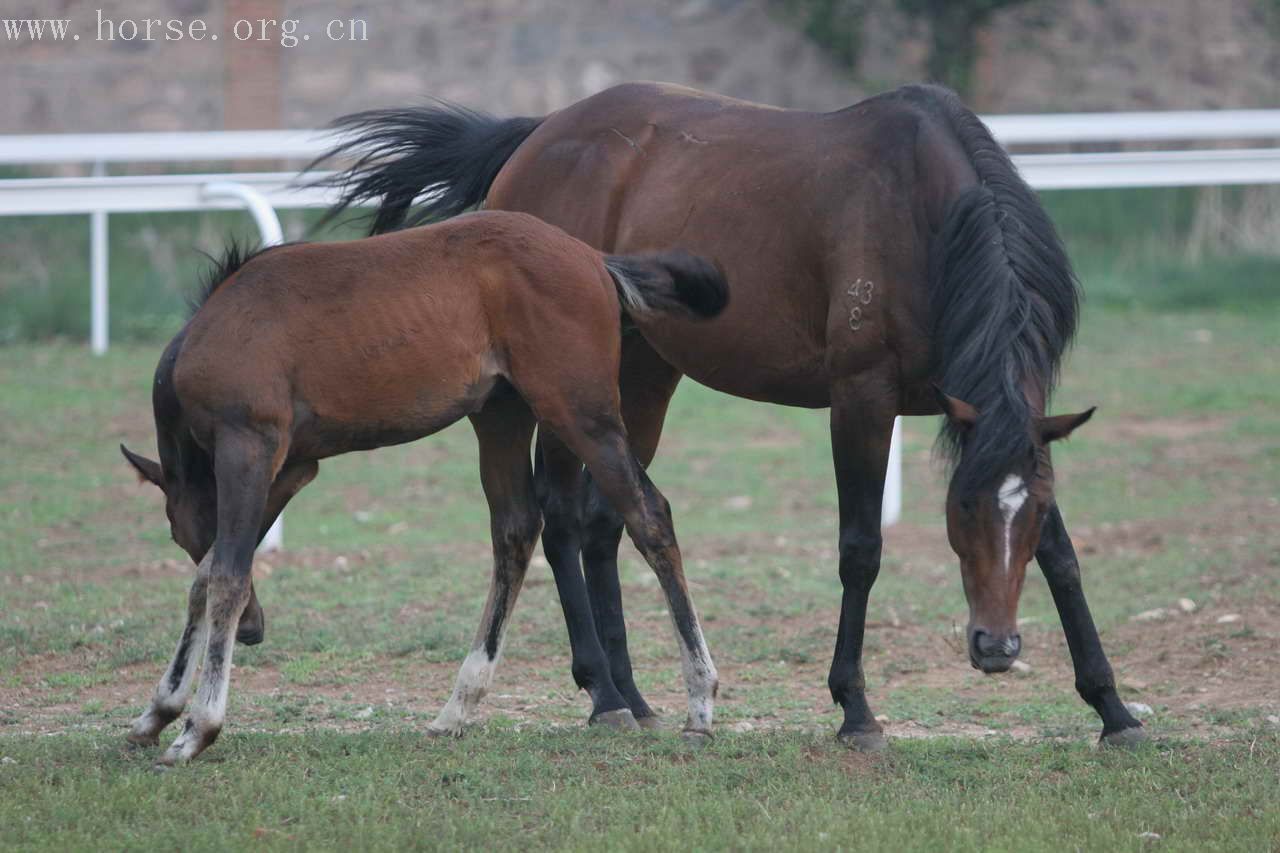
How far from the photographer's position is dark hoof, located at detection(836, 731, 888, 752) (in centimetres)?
487

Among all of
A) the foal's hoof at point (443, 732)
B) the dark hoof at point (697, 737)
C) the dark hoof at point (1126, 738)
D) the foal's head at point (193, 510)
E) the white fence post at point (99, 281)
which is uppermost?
the foal's head at point (193, 510)

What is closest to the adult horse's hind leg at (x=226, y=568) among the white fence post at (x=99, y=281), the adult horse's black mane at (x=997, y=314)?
the adult horse's black mane at (x=997, y=314)

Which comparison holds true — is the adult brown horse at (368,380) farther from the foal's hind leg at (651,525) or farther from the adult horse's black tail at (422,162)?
the adult horse's black tail at (422,162)

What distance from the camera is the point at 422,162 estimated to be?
6625 mm

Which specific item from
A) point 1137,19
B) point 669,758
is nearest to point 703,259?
point 669,758

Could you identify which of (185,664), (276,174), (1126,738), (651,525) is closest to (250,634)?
(185,664)

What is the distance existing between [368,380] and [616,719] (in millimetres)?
1531

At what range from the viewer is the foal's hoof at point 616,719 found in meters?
5.32

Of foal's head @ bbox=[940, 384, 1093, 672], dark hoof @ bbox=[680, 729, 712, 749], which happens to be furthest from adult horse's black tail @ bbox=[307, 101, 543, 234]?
foal's head @ bbox=[940, 384, 1093, 672]

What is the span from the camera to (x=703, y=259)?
525 cm

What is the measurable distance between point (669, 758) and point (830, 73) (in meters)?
13.2

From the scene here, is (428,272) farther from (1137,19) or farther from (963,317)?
(1137,19)

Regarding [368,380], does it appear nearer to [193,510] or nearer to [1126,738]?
[193,510]

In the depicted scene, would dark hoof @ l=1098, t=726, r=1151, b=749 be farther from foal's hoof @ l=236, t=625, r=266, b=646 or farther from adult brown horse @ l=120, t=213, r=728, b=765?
foal's hoof @ l=236, t=625, r=266, b=646
